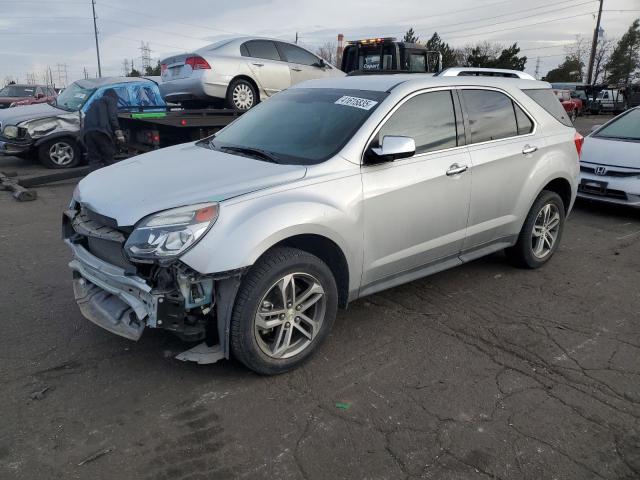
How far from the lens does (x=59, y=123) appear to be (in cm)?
1090

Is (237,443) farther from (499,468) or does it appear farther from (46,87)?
(46,87)

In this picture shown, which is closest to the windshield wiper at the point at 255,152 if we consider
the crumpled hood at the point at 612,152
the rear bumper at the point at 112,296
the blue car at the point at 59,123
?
the rear bumper at the point at 112,296

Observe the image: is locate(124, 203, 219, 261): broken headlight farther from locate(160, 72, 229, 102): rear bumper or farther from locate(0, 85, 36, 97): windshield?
locate(0, 85, 36, 97): windshield

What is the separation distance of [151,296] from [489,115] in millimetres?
3245

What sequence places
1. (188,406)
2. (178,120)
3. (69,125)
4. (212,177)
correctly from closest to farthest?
(188,406) → (212,177) → (178,120) → (69,125)

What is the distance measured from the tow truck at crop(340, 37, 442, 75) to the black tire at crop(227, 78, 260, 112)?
8.60 feet

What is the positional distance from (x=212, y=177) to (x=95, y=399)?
1491mm

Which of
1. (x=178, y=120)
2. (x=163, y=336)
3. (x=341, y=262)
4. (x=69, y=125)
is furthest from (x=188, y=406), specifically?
(x=69, y=125)

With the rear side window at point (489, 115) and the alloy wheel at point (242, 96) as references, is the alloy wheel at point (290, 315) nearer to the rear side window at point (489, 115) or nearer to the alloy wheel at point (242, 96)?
the rear side window at point (489, 115)

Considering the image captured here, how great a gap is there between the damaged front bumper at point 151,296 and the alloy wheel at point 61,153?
8.61 metres

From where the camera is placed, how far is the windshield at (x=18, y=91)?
22.2 metres

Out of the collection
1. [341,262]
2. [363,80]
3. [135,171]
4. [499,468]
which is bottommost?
[499,468]

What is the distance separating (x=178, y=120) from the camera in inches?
343

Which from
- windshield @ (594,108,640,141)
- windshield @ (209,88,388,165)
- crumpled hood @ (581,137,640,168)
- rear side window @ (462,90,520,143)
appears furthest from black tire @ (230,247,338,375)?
windshield @ (594,108,640,141)
